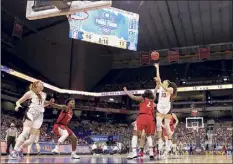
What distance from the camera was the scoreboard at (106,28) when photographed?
18.8m

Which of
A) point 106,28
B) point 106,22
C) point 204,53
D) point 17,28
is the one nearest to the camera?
point 106,28

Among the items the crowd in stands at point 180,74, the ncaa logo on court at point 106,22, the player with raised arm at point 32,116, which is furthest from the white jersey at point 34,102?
the crowd in stands at point 180,74

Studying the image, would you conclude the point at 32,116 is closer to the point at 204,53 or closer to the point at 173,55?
the point at 173,55

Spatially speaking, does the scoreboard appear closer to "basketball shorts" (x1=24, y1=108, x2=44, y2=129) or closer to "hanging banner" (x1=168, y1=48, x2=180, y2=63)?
"basketball shorts" (x1=24, y1=108, x2=44, y2=129)

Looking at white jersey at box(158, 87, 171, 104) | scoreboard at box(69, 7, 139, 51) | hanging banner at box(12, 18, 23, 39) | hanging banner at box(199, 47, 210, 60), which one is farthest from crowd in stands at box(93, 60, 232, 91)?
white jersey at box(158, 87, 171, 104)

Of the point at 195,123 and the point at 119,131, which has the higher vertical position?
the point at 195,123

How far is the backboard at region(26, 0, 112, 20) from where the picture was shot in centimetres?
838

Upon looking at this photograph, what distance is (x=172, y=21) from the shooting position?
3538 centimetres

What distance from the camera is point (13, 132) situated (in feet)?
50.0

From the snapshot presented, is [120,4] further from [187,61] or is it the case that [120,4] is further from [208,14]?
[187,61]

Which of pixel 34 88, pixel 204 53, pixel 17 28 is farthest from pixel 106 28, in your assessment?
pixel 204 53

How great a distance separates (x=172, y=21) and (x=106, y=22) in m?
17.6

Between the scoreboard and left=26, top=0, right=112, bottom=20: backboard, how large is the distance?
8329 millimetres

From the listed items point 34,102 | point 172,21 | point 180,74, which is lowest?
point 34,102
